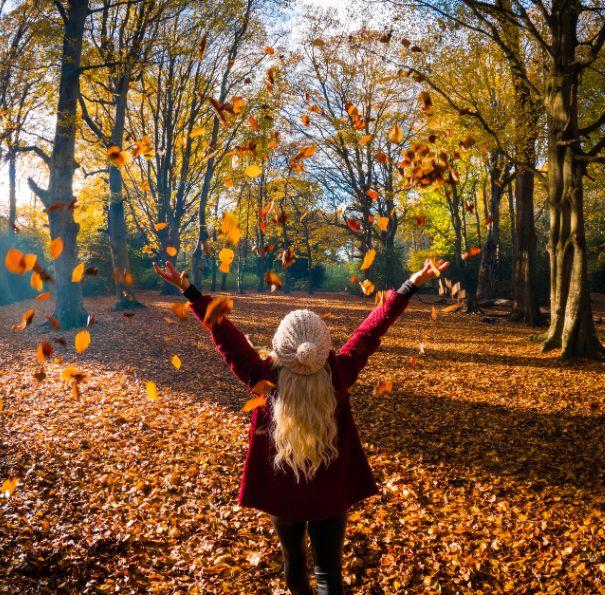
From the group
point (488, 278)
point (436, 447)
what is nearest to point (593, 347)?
point (436, 447)

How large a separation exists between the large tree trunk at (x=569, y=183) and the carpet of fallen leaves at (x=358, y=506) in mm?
687

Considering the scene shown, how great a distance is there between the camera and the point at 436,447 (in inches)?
216

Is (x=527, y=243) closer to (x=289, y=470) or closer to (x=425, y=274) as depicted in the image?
(x=425, y=274)

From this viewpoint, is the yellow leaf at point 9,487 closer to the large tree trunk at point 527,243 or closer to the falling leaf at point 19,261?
the falling leaf at point 19,261

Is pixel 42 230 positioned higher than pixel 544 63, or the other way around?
pixel 544 63

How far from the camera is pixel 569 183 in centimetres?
912

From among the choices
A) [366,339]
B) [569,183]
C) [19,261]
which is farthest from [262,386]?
[569,183]

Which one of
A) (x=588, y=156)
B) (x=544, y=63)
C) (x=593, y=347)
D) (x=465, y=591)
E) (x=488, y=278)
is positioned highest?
(x=544, y=63)

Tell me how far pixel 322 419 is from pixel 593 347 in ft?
29.2

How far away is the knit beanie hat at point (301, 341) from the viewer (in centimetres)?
225

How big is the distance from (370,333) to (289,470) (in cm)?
85

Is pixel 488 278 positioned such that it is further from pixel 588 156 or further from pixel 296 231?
pixel 296 231

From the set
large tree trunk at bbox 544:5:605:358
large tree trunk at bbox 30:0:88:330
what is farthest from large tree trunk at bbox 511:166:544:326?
large tree trunk at bbox 30:0:88:330

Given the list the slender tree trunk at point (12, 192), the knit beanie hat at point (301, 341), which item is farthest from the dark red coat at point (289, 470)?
the slender tree trunk at point (12, 192)
